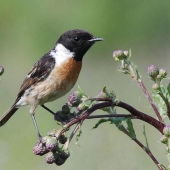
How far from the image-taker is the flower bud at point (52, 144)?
2.95m

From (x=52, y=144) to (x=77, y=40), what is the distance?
234 cm

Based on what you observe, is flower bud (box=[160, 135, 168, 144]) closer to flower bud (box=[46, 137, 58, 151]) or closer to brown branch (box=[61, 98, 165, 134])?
brown branch (box=[61, 98, 165, 134])

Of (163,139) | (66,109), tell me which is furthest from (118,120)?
(66,109)

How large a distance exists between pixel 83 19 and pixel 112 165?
7.27 meters

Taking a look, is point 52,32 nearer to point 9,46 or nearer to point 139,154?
point 9,46

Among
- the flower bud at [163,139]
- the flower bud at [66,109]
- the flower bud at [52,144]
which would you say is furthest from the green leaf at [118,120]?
the flower bud at [66,109]

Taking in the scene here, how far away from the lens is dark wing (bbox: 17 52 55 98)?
5164 mm

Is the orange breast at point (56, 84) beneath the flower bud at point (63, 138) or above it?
above

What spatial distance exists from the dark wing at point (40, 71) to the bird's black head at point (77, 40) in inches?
7.8

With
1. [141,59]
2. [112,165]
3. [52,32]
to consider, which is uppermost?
[52,32]

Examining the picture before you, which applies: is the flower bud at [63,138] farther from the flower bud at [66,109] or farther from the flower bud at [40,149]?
the flower bud at [66,109]

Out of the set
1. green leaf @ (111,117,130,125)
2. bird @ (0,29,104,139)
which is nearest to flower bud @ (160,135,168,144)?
green leaf @ (111,117,130,125)

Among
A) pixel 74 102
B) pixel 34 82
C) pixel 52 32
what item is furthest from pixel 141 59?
pixel 74 102

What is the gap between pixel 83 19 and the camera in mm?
14250
